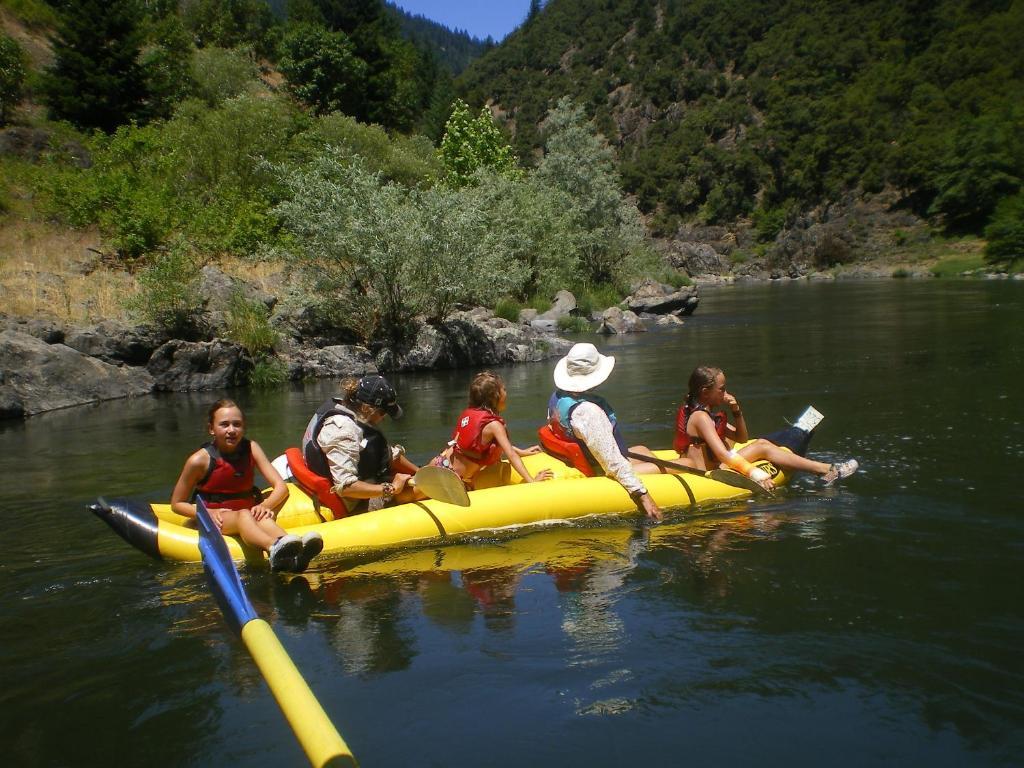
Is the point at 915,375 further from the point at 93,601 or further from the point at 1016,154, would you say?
the point at 1016,154

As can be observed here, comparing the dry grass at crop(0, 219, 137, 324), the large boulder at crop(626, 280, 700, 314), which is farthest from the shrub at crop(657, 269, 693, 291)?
the dry grass at crop(0, 219, 137, 324)

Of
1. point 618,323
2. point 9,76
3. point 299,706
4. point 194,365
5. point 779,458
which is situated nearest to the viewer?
point 299,706

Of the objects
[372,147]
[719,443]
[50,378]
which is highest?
[372,147]

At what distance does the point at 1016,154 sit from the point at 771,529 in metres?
50.6

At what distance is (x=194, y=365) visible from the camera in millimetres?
A: 13539

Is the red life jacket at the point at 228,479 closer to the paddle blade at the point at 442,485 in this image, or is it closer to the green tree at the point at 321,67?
the paddle blade at the point at 442,485

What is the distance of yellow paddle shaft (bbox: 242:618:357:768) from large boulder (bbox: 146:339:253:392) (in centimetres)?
1121

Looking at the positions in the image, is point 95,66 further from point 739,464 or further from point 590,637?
point 590,637

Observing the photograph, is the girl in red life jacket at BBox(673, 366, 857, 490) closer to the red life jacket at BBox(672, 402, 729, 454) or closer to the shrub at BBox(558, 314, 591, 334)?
the red life jacket at BBox(672, 402, 729, 454)

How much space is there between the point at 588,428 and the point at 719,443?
0.97m

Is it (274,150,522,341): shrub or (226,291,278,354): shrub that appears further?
(274,150,522,341): shrub

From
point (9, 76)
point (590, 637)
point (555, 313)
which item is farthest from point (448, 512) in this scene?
point (9, 76)

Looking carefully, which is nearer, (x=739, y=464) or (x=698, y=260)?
(x=739, y=464)

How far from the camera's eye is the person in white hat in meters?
5.64
